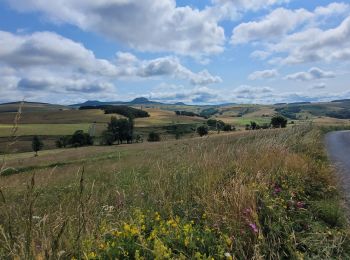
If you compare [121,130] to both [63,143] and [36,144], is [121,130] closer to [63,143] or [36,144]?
[63,143]

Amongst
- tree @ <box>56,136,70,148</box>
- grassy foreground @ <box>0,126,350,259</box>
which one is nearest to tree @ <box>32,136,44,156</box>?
tree @ <box>56,136,70,148</box>

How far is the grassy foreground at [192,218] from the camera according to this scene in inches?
134

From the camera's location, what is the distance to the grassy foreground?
134 inches

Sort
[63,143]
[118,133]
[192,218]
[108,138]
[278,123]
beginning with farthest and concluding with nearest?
[63,143] → [118,133] → [108,138] → [278,123] → [192,218]

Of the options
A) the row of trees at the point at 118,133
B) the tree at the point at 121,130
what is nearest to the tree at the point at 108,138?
the row of trees at the point at 118,133

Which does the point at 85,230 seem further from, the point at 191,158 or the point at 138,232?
the point at 191,158

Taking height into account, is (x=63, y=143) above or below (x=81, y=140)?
below

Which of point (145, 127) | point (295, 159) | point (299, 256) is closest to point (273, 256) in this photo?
point (299, 256)

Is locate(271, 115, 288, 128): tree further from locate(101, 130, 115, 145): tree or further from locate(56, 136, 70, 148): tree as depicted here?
locate(56, 136, 70, 148): tree

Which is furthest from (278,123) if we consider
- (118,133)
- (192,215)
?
(118,133)

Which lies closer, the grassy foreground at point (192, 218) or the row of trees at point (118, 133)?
the grassy foreground at point (192, 218)

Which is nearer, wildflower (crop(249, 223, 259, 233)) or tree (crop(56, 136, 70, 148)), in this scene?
wildflower (crop(249, 223, 259, 233))

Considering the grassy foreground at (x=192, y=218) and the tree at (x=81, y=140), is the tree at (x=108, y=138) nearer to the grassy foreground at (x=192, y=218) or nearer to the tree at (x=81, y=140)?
the tree at (x=81, y=140)

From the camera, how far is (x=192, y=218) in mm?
4742
